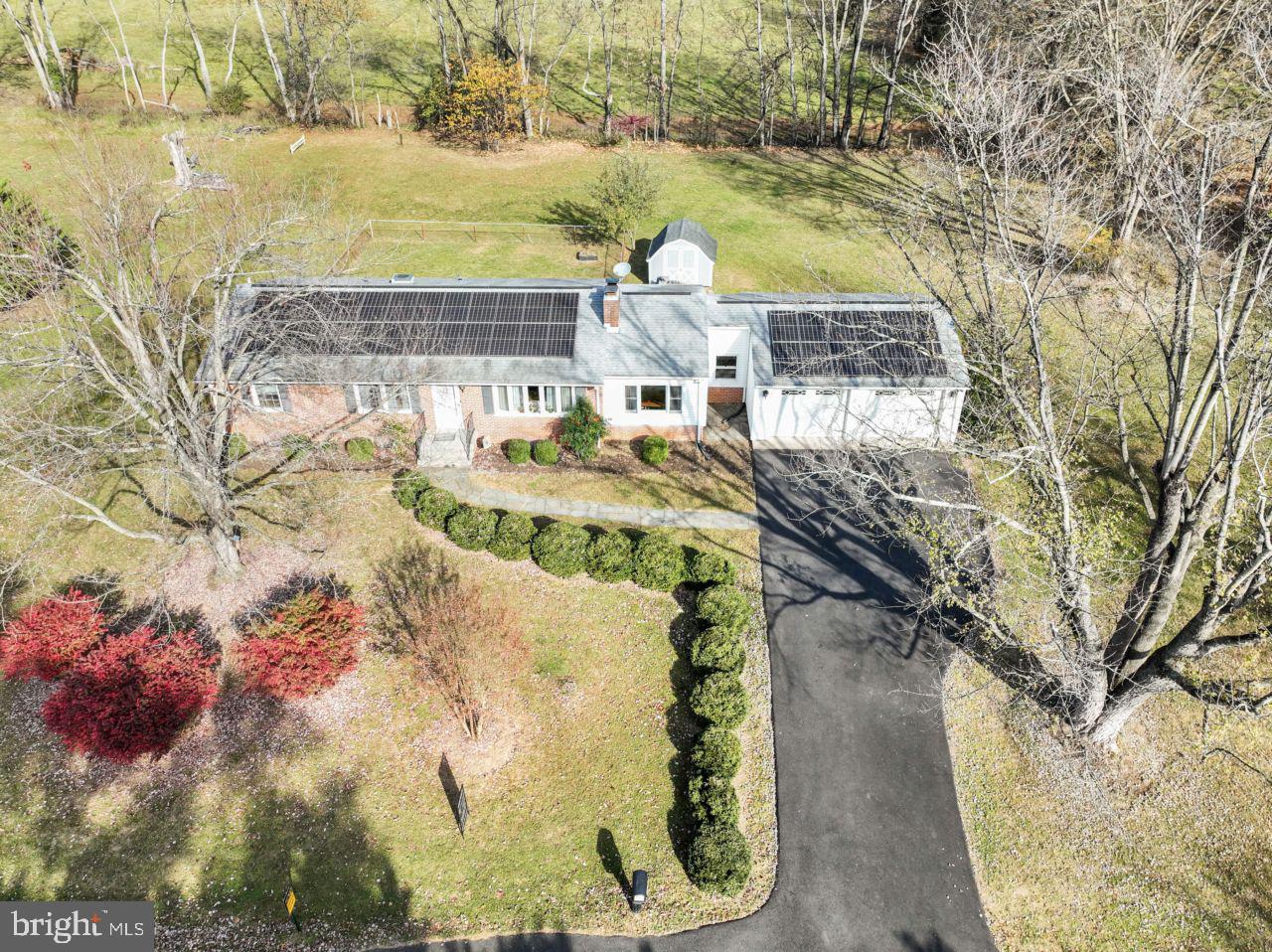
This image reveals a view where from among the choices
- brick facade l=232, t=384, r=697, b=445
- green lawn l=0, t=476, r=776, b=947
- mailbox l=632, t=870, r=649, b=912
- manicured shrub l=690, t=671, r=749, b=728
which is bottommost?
green lawn l=0, t=476, r=776, b=947

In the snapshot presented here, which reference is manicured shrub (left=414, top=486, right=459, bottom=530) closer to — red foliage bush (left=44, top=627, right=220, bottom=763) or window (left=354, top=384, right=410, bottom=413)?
window (left=354, top=384, right=410, bottom=413)

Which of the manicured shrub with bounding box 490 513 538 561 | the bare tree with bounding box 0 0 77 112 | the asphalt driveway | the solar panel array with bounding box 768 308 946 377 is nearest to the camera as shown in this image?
the asphalt driveway

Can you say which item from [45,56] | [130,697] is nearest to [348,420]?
[130,697]

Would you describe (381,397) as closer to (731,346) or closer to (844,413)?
(731,346)

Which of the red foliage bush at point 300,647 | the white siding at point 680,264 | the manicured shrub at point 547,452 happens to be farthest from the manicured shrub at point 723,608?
the white siding at point 680,264

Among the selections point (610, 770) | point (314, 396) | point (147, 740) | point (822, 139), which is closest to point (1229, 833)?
point (610, 770)

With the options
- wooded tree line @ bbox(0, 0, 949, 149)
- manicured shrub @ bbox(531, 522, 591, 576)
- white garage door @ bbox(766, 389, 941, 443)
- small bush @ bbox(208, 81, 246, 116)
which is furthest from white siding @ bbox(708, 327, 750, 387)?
small bush @ bbox(208, 81, 246, 116)
